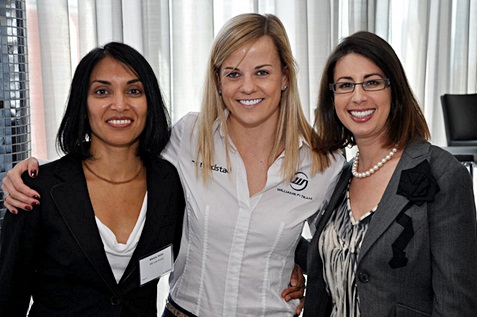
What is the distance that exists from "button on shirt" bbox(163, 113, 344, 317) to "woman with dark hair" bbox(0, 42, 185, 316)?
10 centimetres

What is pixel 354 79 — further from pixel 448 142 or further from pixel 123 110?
pixel 448 142

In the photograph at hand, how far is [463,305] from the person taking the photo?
5.46 feet

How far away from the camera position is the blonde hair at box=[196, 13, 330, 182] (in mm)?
2018

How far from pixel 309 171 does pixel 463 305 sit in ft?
2.35

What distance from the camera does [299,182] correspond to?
2070 millimetres

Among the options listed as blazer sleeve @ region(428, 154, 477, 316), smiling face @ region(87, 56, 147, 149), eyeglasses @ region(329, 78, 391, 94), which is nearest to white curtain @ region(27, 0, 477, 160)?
smiling face @ region(87, 56, 147, 149)

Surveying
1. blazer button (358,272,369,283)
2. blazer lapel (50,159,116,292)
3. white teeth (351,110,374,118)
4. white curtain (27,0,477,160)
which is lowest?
blazer button (358,272,369,283)

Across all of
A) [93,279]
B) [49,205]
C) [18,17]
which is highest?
[18,17]

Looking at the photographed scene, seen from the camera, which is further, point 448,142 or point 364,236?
point 448,142

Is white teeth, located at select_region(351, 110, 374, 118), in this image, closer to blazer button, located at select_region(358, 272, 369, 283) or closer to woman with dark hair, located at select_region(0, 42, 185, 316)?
blazer button, located at select_region(358, 272, 369, 283)

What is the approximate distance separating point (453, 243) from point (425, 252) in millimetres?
90

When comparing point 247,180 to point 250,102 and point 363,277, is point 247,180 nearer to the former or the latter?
point 250,102

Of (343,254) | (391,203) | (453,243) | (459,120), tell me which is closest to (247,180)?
(343,254)

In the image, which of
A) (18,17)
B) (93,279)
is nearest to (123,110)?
(93,279)
